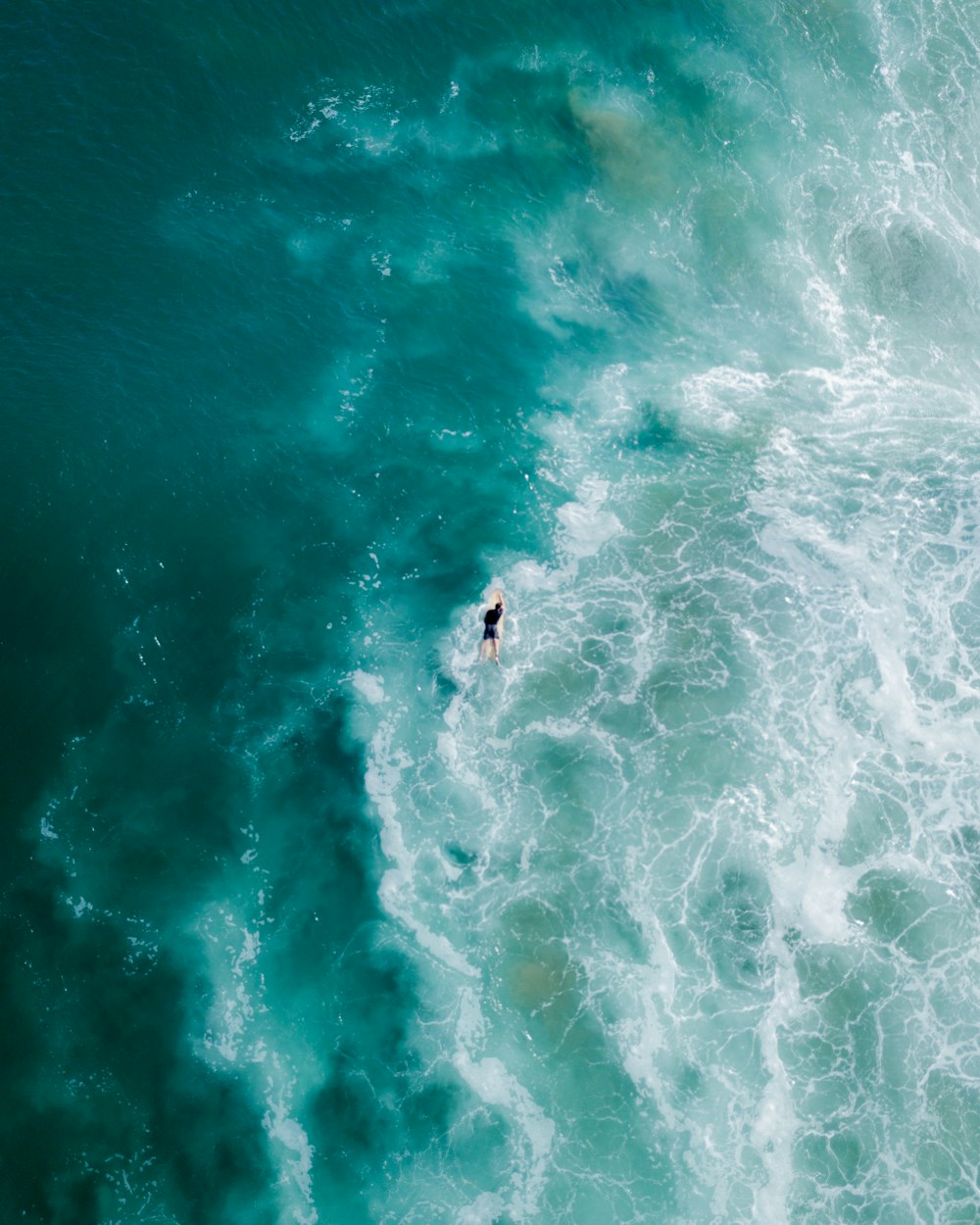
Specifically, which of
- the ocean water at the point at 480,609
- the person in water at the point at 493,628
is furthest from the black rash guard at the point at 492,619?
the ocean water at the point at 480,609

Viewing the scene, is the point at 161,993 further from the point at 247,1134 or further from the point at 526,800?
the point at 526,800

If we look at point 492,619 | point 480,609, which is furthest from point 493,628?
point 480,609

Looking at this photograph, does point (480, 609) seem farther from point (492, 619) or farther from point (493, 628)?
point (492, 619)

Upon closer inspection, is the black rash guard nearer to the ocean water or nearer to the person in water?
the person in water

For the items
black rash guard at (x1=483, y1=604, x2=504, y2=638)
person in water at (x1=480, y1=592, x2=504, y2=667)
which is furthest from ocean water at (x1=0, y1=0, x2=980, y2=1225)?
black rash guard at (x1=483, y1=604, x2=504, y2=638)

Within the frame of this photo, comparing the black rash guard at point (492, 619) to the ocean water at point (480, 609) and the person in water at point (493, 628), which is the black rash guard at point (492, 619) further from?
the ocean water at point (480, 609)

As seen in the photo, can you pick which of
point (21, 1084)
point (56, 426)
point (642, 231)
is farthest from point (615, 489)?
point (21, 1084)

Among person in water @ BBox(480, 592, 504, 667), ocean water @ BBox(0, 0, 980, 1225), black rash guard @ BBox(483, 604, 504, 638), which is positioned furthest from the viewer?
person in water @ BBox(480, 592, 504, 667)
